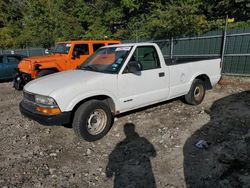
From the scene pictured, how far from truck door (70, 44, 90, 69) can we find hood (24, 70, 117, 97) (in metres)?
4.32

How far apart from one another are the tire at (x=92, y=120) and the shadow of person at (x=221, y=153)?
1.64 m

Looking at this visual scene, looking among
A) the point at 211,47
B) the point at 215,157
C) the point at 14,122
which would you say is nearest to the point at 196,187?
the point at 215,157

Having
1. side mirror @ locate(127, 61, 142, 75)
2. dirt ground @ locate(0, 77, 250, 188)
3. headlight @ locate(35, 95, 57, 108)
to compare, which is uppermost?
side mirror @ locate(127, 61, 142, 75)

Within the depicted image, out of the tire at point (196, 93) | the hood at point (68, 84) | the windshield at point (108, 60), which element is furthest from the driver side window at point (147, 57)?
the tire at point (196, 93)

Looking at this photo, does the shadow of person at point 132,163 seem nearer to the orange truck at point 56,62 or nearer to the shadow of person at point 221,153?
the shadow of person at point 221,153

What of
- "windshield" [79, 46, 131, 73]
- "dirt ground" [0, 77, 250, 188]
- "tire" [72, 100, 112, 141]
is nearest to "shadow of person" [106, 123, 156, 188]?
"dirt ground" [0, 77, 250, 188]

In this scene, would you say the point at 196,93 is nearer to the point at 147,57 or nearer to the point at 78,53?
the point at 147,57

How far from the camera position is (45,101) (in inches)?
137

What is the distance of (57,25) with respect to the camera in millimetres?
25094

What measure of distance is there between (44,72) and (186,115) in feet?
18.8

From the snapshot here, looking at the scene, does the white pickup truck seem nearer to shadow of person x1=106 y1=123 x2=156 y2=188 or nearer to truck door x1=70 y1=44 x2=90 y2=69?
shadow of person x1=106 y1=123 x2=156 y2=188

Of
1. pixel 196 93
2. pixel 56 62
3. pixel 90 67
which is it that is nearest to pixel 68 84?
pixel 90 67

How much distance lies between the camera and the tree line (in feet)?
36.5

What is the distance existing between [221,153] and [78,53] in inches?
266
